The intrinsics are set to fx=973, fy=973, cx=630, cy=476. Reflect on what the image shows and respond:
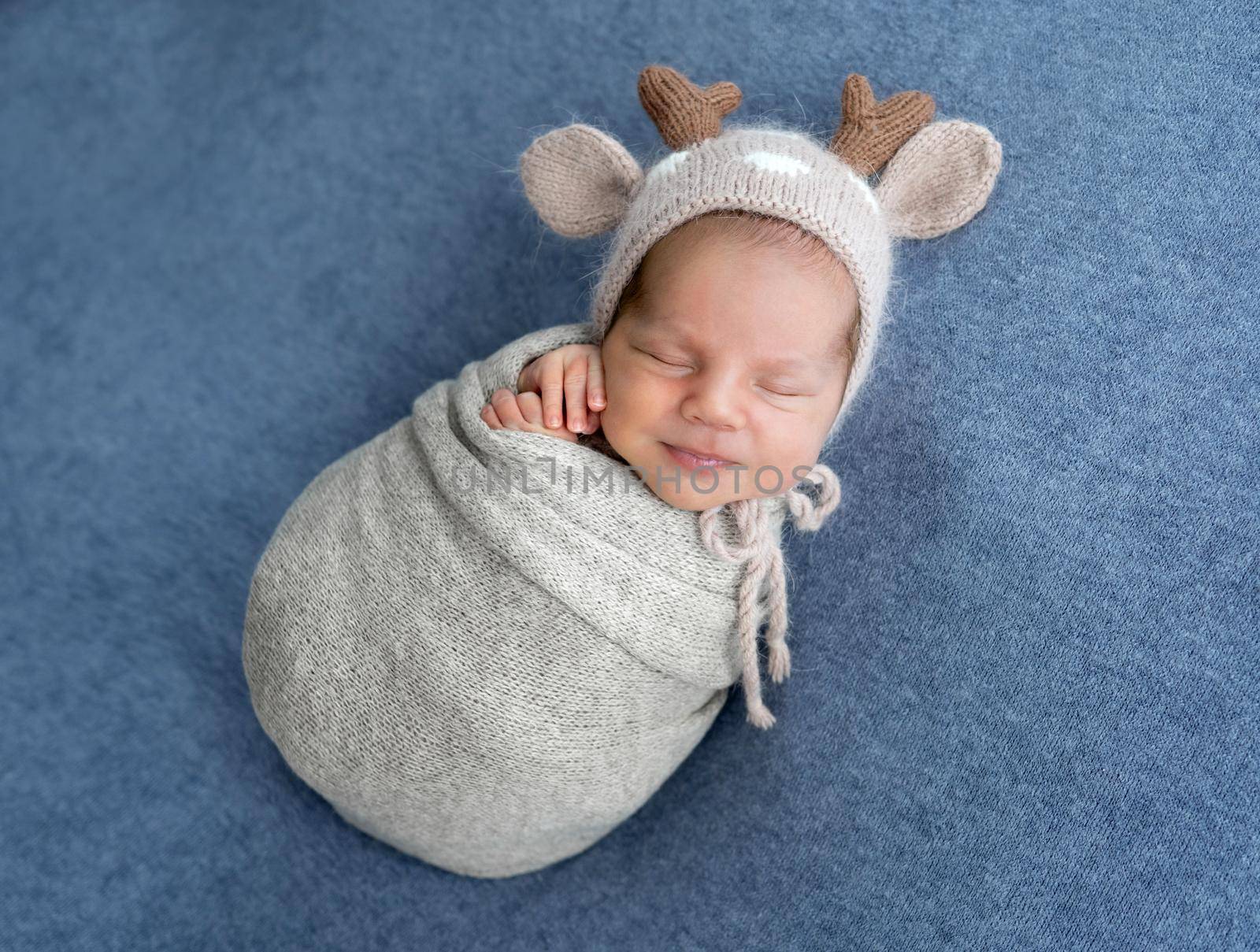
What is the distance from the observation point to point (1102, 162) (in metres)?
1.20

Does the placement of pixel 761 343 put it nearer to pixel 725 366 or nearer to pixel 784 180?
pixel 725 366

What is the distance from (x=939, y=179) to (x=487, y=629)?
0.78 m

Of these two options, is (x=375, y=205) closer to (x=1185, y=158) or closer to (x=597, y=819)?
(x=597, y=819)

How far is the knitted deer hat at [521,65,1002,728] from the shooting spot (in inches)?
42.2

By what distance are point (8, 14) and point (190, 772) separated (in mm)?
1603

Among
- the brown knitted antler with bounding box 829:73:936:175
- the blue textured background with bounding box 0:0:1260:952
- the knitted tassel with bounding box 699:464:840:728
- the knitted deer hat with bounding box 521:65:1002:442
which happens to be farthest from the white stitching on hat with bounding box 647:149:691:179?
the knitted tassel with bounding box 699:464:840:728

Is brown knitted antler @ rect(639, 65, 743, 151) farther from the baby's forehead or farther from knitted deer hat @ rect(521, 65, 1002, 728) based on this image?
the baby's forehead

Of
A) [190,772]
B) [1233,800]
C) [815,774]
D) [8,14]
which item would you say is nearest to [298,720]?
[190,772]

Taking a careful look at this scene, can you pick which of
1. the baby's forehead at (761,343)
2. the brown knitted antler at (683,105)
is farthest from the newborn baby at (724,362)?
the brown knitted antler at (683,105)

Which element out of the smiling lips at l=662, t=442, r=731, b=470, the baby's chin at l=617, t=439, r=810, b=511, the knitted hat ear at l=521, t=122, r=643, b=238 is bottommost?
the baby's chin at l=617, t=439, r=810, b=511

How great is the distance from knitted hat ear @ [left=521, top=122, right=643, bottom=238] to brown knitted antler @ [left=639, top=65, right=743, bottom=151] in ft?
0.22

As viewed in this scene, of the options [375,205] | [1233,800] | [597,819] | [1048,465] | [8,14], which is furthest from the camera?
[8,14]

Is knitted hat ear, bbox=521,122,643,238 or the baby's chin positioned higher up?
knitted hat ear, bbox=521,122,643,238

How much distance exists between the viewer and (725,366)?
3.44 ft
